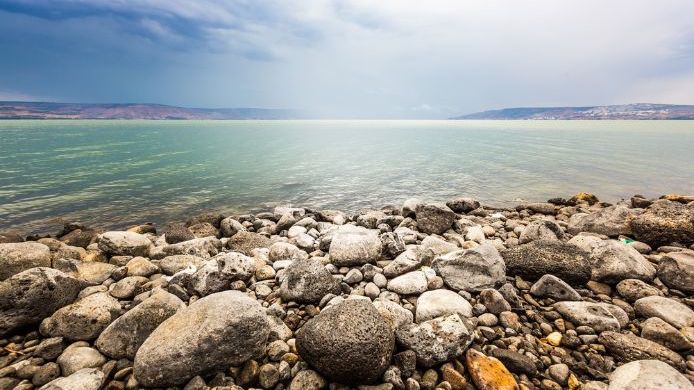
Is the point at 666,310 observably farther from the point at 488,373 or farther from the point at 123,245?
the point at 123,245

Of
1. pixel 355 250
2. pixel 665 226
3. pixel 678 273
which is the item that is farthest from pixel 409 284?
pixel 665 226

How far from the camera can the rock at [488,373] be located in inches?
161

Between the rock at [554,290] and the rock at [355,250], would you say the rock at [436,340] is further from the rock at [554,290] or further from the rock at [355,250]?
the rock at [355,250]

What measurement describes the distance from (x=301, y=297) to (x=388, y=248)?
2737 millimetres

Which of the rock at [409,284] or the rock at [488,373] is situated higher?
the rock at [409,284]

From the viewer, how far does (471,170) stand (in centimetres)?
2873

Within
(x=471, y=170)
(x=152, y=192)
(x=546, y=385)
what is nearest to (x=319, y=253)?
(x=546, y=385)

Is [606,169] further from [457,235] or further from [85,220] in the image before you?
[85,220]

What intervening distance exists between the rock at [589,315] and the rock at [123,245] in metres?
9.89

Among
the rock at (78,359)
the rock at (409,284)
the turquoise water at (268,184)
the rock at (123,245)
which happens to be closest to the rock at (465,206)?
the turquoise water at (268,184)

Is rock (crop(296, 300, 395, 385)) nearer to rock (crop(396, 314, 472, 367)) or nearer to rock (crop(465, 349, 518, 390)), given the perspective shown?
rock (crop(396, 314, 472, 367))

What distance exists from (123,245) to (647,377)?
10.9 meters

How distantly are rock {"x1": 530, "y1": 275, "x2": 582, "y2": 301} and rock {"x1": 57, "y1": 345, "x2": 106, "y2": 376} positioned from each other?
7.43 m

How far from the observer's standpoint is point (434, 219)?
1042cm
